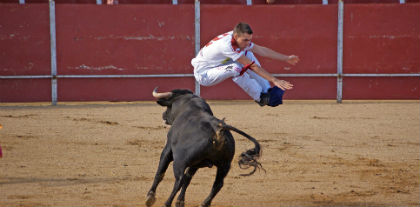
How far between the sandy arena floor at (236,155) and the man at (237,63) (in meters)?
0.86

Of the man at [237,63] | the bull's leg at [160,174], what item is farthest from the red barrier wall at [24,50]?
the bull's leg at [160,174]

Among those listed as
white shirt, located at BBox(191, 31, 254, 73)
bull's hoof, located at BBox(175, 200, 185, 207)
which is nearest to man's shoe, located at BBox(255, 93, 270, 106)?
white shirt, located at BBox(191, 31, 254, 73)

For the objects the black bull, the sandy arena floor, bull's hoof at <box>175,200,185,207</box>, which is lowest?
the sandy arena floor

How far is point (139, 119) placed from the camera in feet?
33.5

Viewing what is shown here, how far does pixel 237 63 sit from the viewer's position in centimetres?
593

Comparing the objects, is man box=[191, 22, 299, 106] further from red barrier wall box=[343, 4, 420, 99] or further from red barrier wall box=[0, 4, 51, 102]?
red barrier wall box=[343, 4, 420, 99]

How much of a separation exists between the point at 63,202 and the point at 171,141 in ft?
3.29

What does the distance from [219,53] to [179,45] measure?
7021mm

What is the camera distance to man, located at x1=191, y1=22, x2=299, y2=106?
5516mm

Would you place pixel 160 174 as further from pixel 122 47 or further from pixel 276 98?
pixel 122 47

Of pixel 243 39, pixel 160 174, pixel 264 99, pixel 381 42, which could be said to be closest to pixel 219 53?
pixel 243 39

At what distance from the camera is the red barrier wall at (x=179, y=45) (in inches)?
487

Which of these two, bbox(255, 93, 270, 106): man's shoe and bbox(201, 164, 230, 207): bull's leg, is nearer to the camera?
bbox(201, 164, 230, 207): bull's leg

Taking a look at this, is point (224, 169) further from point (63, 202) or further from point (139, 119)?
point (139, 119)
